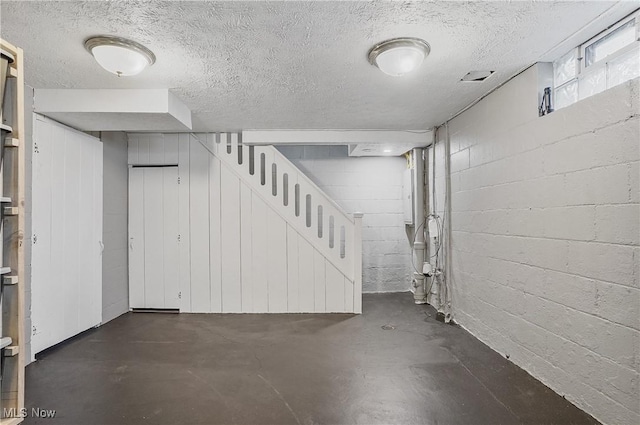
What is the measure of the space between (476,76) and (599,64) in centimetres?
83

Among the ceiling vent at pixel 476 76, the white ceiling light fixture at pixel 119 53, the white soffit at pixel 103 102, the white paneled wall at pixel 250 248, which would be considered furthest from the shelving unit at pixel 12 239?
the ceiling vent at pixel 476 76

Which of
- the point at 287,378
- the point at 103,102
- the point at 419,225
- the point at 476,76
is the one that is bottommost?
the point at 287,378

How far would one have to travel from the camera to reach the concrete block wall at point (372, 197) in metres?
5.38

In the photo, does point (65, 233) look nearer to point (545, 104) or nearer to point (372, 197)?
point (372, 197)

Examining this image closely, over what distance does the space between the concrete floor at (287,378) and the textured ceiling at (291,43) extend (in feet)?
7.75

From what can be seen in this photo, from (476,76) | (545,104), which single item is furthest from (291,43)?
(545,104)

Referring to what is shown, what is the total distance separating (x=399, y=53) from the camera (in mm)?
2115

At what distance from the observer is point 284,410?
209cm

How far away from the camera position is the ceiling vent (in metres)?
2.63

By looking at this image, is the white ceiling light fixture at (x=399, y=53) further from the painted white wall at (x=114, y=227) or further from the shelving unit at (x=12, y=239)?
the painted white wall at (x=114, y=227)

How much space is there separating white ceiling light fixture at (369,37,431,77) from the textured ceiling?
0.19ft

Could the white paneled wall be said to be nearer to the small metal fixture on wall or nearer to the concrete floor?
the concrete floor

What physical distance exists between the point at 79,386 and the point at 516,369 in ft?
11.0

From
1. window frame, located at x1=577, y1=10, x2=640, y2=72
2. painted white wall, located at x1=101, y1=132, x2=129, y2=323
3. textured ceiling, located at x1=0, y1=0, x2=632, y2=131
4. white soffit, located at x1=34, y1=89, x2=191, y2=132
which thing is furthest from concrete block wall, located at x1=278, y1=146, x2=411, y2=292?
window frame, located at x1=577, y1=10, x2=640, y2=72
